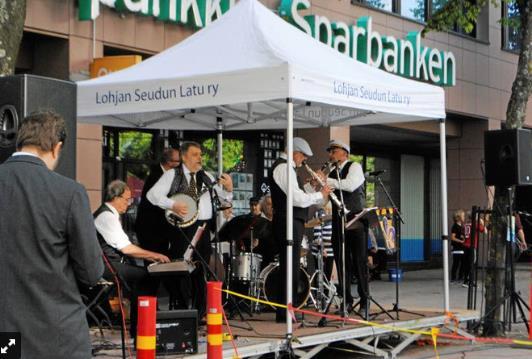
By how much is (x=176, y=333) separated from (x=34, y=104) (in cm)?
353

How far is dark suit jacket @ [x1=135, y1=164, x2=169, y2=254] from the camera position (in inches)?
405

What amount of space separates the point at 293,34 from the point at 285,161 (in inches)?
54.4

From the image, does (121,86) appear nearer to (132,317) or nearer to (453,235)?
(132,317)

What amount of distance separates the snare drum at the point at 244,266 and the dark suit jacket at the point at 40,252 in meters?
8.12

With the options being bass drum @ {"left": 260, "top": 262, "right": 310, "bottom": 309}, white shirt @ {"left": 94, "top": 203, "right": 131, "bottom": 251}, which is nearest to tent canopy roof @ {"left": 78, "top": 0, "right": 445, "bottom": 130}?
white shirt @ {"left": 94, "top": 203, "right": 131, "bottom": 251}

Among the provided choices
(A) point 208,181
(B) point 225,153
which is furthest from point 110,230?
(B) point 225,153

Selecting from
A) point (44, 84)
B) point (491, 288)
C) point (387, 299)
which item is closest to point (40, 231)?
point (44, 84)

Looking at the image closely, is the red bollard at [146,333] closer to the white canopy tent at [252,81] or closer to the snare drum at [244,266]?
the white canopy tent at [252,81]

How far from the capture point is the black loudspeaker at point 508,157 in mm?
12164

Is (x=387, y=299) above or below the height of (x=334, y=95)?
below

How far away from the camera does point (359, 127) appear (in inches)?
872

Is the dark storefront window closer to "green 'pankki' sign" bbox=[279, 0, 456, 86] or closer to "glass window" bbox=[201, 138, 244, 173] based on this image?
"green 'pankki' sign" bbox=[279, 0, 456, 86]

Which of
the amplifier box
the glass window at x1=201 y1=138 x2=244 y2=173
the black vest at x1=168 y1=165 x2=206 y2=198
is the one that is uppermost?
the glass window at x1=201 y1=138 x2=244 y2=173

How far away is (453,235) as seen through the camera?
22.9 m
